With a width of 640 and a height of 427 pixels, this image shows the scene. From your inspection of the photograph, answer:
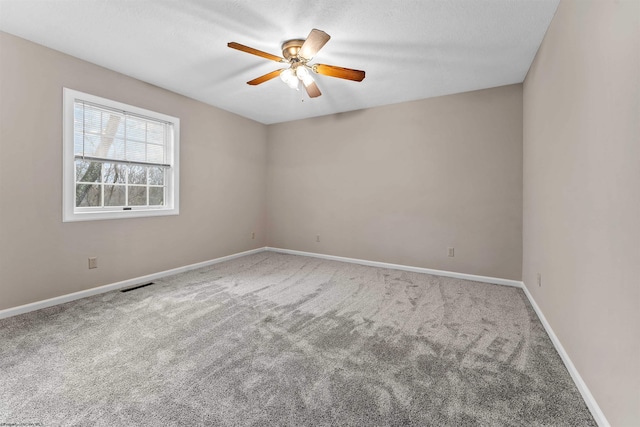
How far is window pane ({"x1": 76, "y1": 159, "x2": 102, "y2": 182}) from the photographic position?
3039 millimetres

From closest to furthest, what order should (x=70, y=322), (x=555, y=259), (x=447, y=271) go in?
(x=555, y=259), (x=70, y=322), (x=447, y=271)

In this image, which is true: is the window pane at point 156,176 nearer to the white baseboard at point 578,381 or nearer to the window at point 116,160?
the window at point 116,160

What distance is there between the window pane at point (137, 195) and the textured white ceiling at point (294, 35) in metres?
1.37

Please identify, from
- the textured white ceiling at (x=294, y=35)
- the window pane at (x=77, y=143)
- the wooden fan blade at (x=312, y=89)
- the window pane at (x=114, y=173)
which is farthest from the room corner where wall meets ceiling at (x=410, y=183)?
the window pane at (x=77, y=143)

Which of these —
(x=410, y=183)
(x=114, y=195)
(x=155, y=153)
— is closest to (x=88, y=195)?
(x=114, y=195)

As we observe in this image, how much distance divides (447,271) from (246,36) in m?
3.76

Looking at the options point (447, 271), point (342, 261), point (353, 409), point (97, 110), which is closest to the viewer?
point (353, 409)

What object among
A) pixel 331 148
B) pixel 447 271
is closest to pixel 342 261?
pixel 447 271

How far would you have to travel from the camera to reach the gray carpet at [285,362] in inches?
56.4

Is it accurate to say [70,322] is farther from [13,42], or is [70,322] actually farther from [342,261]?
[342,261]

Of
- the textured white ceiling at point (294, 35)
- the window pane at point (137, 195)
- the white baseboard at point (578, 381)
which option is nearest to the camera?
the white baseboard at point (578, 381)

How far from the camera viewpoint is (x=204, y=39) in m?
2.56

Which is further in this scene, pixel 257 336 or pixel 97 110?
pixel 97 110

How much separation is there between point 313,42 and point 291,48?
486mm
